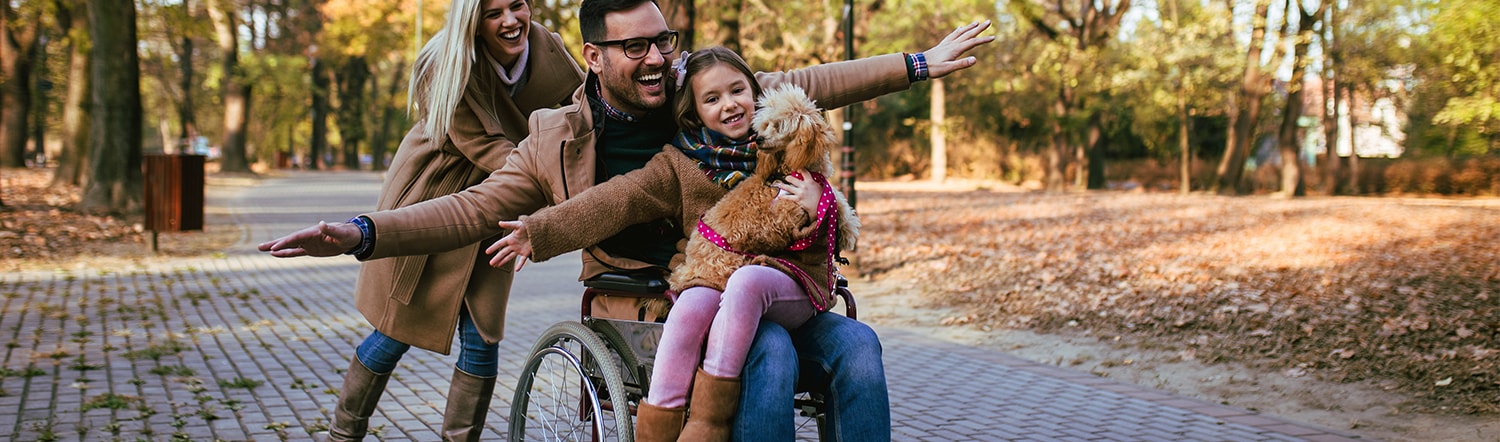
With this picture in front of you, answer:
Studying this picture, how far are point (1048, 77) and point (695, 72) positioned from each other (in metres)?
31.9

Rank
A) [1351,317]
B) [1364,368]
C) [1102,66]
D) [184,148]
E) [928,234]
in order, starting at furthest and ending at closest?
1. [184,148]
2. [1102,66]
3. [928,234]
4. [1351,317]
5. [1364,368]

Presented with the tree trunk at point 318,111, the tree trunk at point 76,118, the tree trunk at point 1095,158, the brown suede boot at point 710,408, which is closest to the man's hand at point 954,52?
the brown suede boot at point 710,408

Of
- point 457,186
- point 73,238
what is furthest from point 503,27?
point 73,238

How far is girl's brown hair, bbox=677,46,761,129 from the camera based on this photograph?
3064mm

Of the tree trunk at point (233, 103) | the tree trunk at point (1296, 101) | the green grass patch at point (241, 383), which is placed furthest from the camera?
the tree trunk at point (233, 103)

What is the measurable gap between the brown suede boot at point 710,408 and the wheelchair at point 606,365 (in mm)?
208

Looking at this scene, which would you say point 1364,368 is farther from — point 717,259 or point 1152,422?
point 717,259

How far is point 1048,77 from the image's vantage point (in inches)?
1326

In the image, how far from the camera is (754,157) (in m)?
3.09

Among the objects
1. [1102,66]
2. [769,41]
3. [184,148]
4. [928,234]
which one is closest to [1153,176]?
[1102,66]

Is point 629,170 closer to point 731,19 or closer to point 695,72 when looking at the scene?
point 695,72

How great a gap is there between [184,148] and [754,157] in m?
42.2

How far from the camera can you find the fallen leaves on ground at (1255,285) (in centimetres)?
627

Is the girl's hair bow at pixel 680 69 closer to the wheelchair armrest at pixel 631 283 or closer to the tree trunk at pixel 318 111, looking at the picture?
the wheelchair armrest at pixel 631 283
